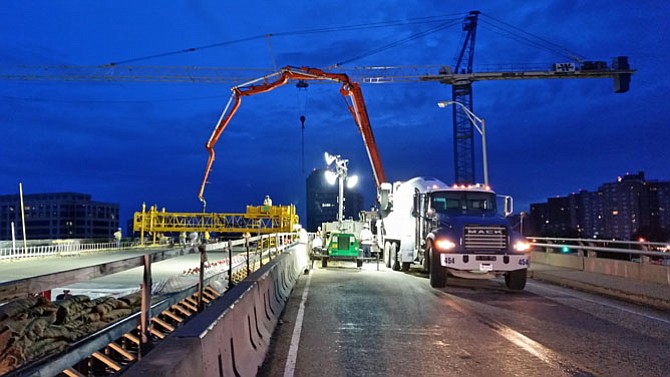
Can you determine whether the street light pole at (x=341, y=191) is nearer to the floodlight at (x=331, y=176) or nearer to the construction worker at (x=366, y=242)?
the floodlight at (x=331, y=176)

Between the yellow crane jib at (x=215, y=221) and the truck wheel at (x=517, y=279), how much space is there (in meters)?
33.0

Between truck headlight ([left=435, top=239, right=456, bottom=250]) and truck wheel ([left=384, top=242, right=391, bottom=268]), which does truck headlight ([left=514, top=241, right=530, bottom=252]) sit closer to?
truck headlight ([left=435, top=239, right=456, bottom=250])

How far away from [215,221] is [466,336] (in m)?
42.0

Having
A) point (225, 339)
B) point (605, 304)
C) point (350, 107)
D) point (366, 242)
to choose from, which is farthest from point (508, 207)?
point (350, 107)

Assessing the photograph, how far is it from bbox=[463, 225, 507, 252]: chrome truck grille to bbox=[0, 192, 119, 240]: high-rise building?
12441 cm

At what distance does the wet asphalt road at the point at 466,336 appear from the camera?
7215 mm

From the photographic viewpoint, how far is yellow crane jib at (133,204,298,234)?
48219 mm

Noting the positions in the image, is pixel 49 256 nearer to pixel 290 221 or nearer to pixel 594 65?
pixel 290 221

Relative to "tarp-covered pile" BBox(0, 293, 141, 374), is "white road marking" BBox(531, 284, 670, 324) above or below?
below

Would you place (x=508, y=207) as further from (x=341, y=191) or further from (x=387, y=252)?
(x=341, y=191)

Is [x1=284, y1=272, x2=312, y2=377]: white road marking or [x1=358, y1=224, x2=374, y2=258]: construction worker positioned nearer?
[x1=284, y1=272, x2=312, y2=377]: white road marking

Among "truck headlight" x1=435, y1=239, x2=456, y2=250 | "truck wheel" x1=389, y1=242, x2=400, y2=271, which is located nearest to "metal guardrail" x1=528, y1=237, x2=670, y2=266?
"truck headlight" x1=435, y1=239, x2=456, y2=250

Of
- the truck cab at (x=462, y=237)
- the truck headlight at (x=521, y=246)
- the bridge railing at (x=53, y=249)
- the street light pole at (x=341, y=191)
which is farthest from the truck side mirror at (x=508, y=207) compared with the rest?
the bridge railing at (x=53, y=249)

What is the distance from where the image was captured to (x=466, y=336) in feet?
30.3
